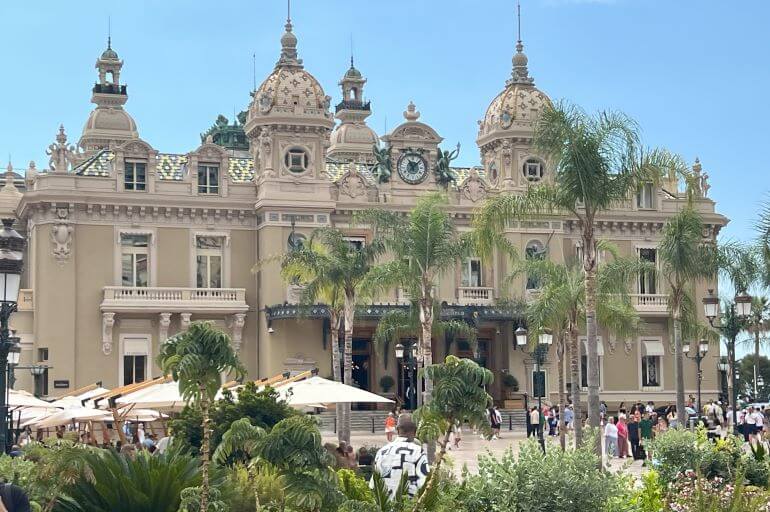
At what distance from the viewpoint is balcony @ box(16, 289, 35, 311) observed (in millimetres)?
50812

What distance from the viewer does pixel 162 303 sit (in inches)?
2015

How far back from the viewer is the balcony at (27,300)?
5081 cm

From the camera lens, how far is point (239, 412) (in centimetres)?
2302

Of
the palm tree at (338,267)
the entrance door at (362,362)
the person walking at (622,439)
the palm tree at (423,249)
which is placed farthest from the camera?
the entrance door at (362,362)

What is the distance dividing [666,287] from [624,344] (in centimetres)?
355

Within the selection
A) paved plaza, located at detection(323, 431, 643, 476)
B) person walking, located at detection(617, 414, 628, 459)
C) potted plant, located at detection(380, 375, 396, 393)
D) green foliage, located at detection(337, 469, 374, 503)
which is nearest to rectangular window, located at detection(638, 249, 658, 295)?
potted plant, located at detection(380, 375, 396, 393)

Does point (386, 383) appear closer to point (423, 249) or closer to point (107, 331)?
point (107, 331)

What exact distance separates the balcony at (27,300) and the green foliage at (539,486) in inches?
1616

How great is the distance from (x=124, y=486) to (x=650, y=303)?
47.1m

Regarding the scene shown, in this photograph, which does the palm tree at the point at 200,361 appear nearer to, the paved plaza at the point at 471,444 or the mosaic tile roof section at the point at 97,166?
the paved plaza at the point at 471,444

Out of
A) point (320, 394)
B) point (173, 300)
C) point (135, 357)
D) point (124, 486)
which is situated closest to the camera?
point (124, 486)

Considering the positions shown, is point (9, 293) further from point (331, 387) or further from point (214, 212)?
point (214, 212)

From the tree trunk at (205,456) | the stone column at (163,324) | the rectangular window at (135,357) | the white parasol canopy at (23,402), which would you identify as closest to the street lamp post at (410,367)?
the stone column at (163,324)

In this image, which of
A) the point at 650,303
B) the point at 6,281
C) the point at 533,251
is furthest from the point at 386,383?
the point at 6,281
